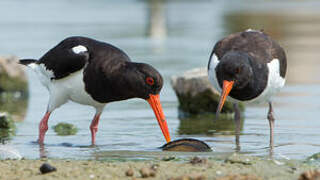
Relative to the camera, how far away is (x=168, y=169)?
5.92 metres

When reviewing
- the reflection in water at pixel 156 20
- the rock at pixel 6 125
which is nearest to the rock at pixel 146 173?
the rock at pixel 6 125

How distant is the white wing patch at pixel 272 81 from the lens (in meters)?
7.79

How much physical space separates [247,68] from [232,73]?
0.21m

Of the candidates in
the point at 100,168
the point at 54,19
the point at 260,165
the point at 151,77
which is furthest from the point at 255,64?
the point at 54,19

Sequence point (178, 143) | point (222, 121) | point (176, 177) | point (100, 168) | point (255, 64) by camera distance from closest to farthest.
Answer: point (176, 177), point (100, 168), point (178, 143), point (255, 64), point (222, 121)

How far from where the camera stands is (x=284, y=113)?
9695 millimetres

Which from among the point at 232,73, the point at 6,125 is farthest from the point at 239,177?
the point at 6,125

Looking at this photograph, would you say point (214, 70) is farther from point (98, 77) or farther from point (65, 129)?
point (65, 129)

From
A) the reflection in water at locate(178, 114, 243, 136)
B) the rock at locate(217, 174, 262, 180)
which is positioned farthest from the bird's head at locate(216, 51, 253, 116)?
the rock at locate(217, 174, 262, 180)

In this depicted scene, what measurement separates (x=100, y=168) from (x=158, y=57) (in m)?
9.03

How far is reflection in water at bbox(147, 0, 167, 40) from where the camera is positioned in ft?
62.8

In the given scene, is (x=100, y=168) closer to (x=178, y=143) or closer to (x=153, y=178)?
(x=153, y=178)

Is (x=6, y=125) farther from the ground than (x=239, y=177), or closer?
closer

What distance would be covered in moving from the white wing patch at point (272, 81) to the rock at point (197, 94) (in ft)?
6.10
